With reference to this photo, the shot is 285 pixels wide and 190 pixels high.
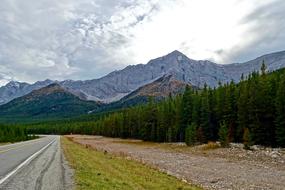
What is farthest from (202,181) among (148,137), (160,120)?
(148,137)

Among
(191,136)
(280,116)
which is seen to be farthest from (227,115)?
(280,116)

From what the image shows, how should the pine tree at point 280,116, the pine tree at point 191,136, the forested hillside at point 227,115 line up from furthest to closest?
1. the pine tree at point 191,136
2. the forested hillside at point 227,115
3. the pine tree at point 280,116

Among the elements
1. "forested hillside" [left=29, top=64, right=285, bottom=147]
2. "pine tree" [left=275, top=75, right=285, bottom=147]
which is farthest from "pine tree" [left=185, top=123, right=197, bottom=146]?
"pine tree" [left=275, top=75, right=285, bottom=147]

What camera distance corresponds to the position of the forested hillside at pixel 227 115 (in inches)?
2338

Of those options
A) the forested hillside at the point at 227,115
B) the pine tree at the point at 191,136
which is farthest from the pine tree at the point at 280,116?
the pine tree at the point at 191,136

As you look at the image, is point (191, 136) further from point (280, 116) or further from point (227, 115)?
point (280, 116)

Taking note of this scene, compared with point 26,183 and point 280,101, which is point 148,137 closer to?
point 280,101

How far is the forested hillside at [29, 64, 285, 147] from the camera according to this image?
59.4 m

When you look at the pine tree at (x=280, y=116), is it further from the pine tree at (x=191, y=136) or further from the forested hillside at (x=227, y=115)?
the pine tree at (x=191, y=136)

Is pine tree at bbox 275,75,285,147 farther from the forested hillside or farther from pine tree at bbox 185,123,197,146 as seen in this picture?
pine tree at bbox 185,123,197,146

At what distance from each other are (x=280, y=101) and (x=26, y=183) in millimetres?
47848

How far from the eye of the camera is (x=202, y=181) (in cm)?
2620

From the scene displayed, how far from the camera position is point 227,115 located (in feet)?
235

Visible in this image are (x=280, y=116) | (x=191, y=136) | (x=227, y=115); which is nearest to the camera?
(x=280, y=116)
